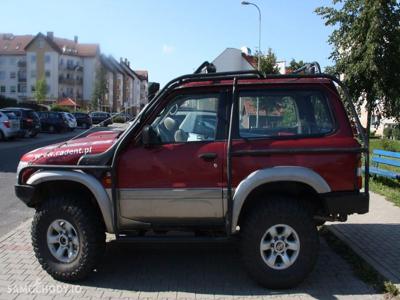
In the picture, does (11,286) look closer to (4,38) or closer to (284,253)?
(284,253)

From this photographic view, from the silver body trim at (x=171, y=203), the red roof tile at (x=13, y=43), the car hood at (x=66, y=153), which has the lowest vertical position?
the silver body trim at (x=171, y=203)

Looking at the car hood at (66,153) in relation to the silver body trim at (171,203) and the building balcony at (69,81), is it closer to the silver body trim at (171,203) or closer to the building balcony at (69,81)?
the silver body trim at (171,203)

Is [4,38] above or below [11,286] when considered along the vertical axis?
above

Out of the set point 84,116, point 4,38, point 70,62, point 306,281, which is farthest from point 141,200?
point 4,38

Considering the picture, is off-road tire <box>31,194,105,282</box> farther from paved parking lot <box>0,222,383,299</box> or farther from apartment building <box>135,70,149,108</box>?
apartment building <box>135,70,149,108</box>

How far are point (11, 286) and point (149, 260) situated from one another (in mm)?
1599

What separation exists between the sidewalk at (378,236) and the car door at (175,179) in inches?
78.9

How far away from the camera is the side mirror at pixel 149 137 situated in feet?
17.0

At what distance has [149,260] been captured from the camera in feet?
20.2

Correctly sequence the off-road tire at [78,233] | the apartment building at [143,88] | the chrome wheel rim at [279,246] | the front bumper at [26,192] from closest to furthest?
the chrome wheel rim at [279,246] → the off-road tire at [78,233] → the front bumper at [26,192] → the apartment building at [143,88]

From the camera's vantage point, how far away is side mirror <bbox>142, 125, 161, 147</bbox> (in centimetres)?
517

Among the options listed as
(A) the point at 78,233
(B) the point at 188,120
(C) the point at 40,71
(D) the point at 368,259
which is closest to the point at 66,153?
(A) the point at 78,233

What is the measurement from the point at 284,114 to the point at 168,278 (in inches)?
Result: 83.2

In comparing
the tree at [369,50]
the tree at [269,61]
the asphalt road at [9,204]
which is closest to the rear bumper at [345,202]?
the asphalt road at [9,204]
